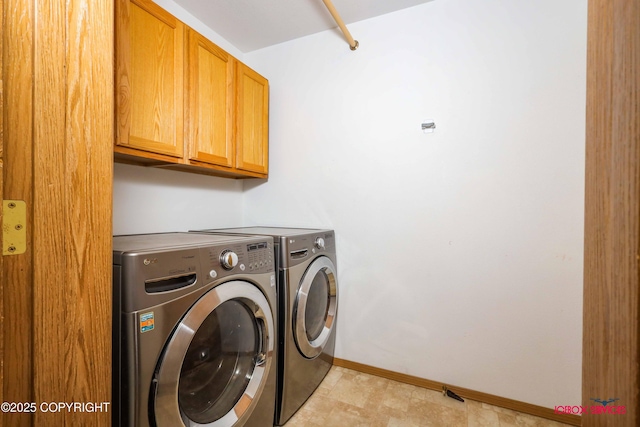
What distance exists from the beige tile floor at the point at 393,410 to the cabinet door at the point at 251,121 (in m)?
1.57

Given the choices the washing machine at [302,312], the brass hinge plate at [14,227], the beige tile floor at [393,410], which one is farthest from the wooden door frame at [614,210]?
the beige tile floor at [393,410]

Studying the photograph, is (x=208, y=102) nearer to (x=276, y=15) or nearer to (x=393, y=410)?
(x=276, y=15)

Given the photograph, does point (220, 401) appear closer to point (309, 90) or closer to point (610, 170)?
point (610, 170)

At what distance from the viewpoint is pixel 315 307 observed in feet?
5.95

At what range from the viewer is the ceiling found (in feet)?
5.93

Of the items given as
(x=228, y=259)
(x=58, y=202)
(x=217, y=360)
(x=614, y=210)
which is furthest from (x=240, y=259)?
(x=614, y=210)

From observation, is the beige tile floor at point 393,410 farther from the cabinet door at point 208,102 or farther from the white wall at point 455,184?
the cabinet door at point 208,102

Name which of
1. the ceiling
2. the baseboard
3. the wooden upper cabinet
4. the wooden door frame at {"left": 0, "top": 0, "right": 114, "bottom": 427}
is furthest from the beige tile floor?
the ceiling

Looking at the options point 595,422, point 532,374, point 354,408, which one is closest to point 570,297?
point 532,374

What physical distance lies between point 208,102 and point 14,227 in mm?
1279

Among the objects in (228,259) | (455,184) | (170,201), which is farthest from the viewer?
(170,201)

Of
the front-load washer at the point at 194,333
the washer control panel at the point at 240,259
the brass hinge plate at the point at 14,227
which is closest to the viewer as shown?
the brass hinge plate at the point at 14,227

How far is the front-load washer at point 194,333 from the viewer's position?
837mm

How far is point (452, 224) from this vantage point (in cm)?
175
